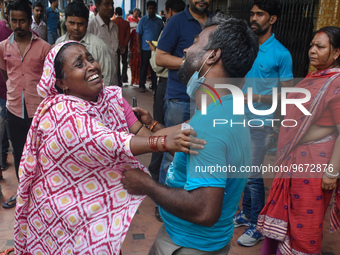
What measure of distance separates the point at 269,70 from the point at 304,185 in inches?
46.3

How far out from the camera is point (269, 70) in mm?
3188

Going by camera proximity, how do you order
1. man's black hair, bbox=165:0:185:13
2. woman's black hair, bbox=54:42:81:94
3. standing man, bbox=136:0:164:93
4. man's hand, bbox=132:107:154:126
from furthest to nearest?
1. standing man, bbox=136:0:164:93
2. man's black hair, bbox=165:0:185:13
3. man's hand, bbox=132:107:154:126
4. woman's black hair, bbox=54:42:81:94

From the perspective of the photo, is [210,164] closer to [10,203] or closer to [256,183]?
[256,183]

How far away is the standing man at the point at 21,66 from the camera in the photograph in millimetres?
3430

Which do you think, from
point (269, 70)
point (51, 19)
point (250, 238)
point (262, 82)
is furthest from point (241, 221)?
point (51, 19)

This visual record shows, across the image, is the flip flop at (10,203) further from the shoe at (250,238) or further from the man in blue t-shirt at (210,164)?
the man in blue t-shirt at (210,164)

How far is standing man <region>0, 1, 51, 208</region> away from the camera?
343 cm

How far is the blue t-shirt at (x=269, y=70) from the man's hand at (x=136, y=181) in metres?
1.72

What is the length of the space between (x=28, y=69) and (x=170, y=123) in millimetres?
1518

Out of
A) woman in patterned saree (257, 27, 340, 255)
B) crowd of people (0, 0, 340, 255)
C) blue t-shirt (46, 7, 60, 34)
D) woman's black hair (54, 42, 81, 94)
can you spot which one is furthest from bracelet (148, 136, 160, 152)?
blue t-shirt (46, 7, 60, 34)

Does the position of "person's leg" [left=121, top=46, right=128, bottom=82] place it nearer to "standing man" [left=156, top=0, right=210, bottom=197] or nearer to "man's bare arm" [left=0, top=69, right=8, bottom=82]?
"man's bare arm" [left=0, top=69, right=8, bottom=82]

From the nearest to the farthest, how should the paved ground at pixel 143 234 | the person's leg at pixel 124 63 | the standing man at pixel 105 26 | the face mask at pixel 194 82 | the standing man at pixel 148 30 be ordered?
the face mask at pixel 194 82 → the paved ground at pixel 143 234 → the standing man at pixel 105 26 → the standing man at pixel 148 30 → the person's leg at pixel 124 63

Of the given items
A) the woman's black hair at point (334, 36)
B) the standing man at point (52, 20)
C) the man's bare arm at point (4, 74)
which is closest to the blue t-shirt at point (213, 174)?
the woman's black hair at point (334, 36)

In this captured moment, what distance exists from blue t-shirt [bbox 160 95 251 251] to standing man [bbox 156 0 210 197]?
5.78ft
